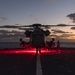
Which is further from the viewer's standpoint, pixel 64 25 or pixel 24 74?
pixel 64 25

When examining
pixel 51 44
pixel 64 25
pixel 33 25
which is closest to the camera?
pixel 64 25

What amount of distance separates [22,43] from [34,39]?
29.4 feet

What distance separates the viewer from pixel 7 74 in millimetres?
20016

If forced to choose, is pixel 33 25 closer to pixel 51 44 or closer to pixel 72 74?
pixel 51 44

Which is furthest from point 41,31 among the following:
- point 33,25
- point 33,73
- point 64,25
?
point 33,73

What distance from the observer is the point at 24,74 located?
781 inches

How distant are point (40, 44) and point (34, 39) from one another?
132cm

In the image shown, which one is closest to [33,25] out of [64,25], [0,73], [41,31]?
[41,31]

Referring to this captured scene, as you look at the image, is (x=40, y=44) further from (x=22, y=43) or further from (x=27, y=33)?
(x=22, y=43)

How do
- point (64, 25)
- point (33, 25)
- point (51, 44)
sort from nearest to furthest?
point (64, 25)
point (33, 25)
point (51, 44)

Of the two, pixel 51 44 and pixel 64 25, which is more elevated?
pixel 64 25

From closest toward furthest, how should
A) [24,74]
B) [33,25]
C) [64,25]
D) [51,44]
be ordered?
[24,74] < [64,25] < [33,25] < [51,44]

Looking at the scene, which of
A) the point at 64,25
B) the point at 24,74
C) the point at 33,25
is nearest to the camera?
the point at 24,74

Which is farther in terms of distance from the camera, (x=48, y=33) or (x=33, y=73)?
(x=48, y=33)
